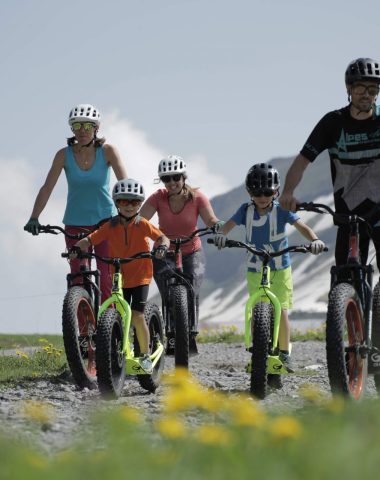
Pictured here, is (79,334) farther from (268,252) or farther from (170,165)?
(170,165)

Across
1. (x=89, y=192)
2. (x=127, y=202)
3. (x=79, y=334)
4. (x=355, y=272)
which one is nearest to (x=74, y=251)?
(x=127, y=202)

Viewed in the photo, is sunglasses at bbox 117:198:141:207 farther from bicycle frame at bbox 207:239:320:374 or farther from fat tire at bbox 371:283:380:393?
fat tire at bbox 371:283:380:393

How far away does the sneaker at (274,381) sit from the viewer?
9438 mm

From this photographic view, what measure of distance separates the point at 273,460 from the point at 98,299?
6.51 meters

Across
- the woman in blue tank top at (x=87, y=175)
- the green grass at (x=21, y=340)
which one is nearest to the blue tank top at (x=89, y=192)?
the woman in blue tank top at (x=87, y=175)

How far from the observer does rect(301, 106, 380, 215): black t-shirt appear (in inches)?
302

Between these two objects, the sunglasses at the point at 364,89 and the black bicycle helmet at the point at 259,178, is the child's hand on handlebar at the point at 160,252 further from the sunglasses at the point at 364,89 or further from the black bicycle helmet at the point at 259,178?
the sunglasses at the point at 364,89

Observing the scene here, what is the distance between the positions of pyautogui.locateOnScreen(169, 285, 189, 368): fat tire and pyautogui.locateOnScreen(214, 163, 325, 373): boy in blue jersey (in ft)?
2.78

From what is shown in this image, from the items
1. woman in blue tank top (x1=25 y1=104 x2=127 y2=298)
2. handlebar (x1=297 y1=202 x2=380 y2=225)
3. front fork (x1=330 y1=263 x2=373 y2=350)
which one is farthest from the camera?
woman in blue tank top (x1=25 y1=104 x2=127 y2=298)

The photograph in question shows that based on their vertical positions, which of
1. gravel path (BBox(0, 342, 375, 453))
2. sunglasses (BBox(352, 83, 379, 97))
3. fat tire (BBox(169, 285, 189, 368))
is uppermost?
sunglasses (BBox(352, 83, 379, 97))

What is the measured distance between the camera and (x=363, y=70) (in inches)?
298

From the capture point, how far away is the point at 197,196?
1186 centimetres

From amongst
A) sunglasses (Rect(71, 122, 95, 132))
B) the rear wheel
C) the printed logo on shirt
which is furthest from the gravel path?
sunglasses (Rect(71, 122, 95, 132))

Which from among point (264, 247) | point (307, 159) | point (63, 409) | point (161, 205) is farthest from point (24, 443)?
point (161, 205)
